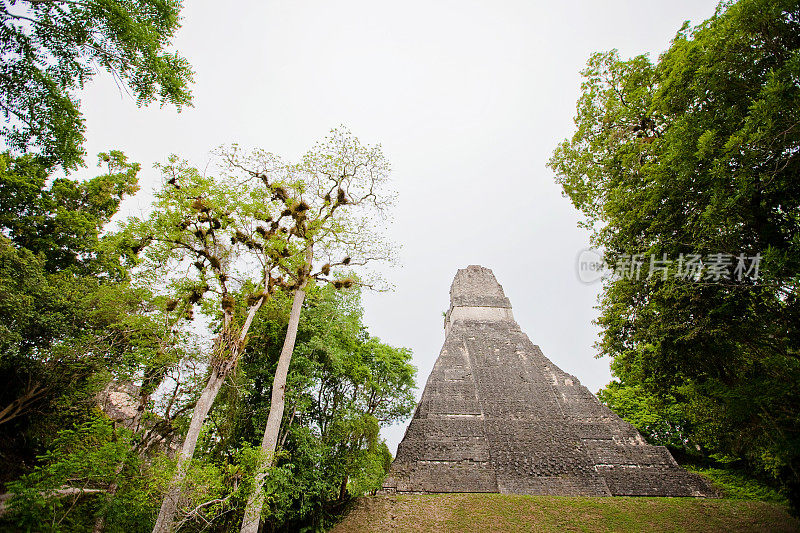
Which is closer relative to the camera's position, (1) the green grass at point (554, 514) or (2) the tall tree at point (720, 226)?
(2) the tall tree at point (720, 226)

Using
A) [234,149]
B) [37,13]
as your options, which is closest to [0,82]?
[37,13]

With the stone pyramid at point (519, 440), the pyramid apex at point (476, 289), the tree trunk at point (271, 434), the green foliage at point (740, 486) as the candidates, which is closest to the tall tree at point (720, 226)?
the green foliage at point (740, 486)

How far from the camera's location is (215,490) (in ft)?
17.2

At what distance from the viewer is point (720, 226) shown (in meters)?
5.36

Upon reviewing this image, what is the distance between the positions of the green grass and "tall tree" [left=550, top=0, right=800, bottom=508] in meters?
1.62

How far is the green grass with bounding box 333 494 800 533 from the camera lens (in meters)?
8.30

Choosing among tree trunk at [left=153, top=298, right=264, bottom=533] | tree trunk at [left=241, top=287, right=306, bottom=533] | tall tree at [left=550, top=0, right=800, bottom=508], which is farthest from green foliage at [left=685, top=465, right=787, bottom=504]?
tree trunk at [left=153, top=298, right=264, bottom=533]

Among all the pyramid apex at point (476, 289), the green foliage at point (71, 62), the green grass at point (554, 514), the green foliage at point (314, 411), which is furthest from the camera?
the pyramid apex at point (476, 289)

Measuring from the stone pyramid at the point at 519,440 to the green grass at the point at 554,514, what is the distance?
2.09 ft

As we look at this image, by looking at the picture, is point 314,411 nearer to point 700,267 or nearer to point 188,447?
point 188,447

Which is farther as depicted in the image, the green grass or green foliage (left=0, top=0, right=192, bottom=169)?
the green grass

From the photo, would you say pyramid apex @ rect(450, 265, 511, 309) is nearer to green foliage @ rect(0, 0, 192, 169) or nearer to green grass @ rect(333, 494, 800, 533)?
green grass @ rect(333, 494, 800, 533)

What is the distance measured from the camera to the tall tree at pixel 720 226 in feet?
15.5

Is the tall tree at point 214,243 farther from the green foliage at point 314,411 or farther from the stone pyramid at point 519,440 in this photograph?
the stone pyramid at point 519,440
